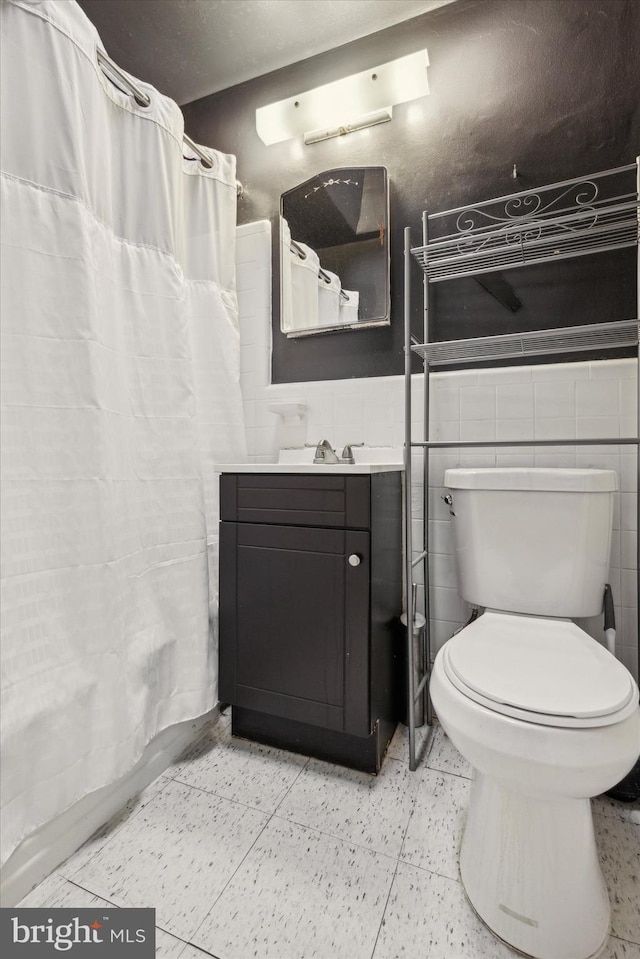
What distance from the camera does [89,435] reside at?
104 centimetres

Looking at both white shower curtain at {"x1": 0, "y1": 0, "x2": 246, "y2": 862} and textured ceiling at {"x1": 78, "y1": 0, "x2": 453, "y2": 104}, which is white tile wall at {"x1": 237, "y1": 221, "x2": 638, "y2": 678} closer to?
white shower curtain at {"x1": 0, "y1": 0, "x2": 246, "y2": 862}

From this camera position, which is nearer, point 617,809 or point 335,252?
point 617,809

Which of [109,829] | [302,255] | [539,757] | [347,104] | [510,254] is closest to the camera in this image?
[539,757]

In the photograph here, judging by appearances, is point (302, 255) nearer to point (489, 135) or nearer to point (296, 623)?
point (489, 135)

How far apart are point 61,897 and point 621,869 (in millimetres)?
1182

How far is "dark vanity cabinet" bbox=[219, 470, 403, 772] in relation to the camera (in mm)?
1176

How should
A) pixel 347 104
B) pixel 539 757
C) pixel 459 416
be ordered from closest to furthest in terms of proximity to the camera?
pixel 539 757 < pixel 459 416 < pixel 347 104

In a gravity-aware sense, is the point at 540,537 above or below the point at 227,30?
below

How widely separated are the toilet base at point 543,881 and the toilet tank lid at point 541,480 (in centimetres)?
70

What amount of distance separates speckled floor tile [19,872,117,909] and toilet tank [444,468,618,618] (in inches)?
43.8

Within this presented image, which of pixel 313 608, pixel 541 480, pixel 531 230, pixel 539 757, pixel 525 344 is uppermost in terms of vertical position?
pixel 531 230

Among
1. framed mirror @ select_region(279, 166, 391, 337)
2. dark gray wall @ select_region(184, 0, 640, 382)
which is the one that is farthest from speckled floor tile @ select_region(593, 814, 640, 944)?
framed mirror @ select_region(279, 166, 391, 337)

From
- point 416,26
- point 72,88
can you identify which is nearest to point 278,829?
point 72,88

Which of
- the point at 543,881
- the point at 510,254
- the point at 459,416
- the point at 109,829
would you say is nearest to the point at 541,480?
the point at 459,416
